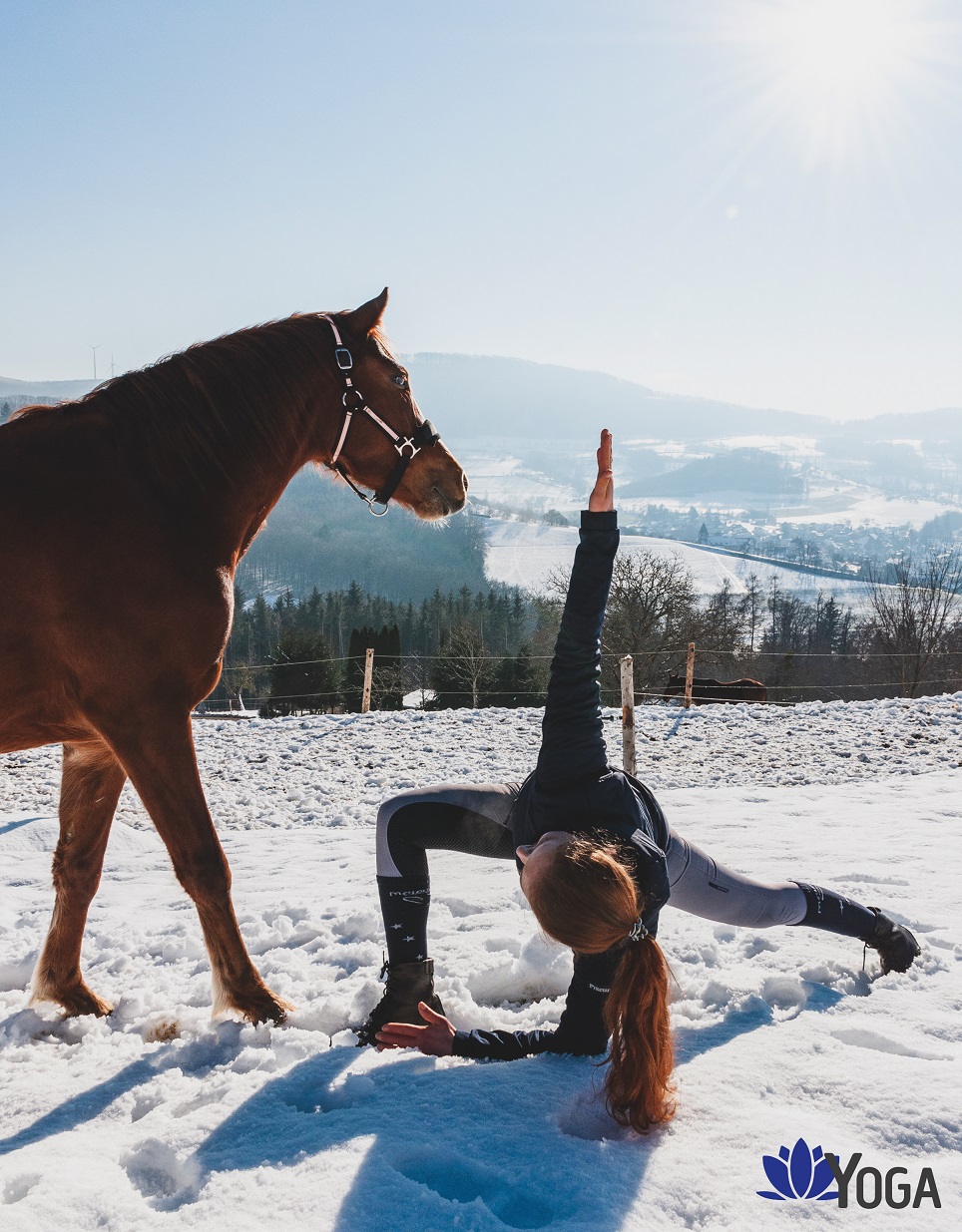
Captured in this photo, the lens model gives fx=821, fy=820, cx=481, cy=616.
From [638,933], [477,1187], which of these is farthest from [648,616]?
[477,1187]

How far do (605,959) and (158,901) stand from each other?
3257 millimetres

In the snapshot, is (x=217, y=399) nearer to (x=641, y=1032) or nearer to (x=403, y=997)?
(x=403, y=997)

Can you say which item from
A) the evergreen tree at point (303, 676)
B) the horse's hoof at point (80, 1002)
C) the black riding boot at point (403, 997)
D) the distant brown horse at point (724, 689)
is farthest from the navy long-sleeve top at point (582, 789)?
the evergreen tree at point (303, 676)

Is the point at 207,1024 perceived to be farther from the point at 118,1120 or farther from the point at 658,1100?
the point at 658,1100

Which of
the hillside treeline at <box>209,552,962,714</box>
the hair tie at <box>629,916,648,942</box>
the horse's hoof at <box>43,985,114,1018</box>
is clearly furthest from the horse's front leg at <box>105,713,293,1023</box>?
the hillside treeline at <box>209,552,962,714</box>

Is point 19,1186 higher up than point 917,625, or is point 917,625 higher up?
point 917,625

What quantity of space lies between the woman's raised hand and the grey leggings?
1008 mm

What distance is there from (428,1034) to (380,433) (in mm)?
2308

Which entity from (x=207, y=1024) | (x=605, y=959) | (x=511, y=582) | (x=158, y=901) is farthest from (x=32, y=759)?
(x=511, y=582)

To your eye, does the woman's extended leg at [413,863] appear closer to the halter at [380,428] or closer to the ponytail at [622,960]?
the ponytail at [622,960]

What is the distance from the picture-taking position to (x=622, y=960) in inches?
80.4

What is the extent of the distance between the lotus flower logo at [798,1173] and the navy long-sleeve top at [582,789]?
56 centimetres

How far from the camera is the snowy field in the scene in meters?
1.85

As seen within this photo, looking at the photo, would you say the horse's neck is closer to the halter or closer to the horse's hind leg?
the halter
